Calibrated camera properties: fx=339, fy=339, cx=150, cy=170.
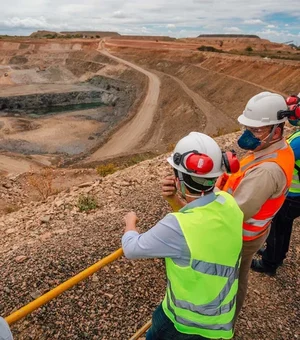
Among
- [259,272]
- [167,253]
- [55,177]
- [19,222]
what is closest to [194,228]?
[167,253]

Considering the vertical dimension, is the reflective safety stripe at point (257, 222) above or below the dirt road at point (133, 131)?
above

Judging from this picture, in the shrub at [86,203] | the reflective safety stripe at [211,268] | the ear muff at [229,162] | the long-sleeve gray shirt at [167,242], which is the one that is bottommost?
the shrub at [86,203]

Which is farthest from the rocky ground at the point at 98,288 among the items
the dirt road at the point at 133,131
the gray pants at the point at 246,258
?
the dirt road at the point at 133,131

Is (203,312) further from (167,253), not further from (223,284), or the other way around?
(167,253)

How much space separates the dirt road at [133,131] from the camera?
2708 centimetres

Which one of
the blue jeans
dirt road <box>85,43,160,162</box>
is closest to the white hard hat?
the blue jeans

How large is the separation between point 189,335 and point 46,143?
2930cm

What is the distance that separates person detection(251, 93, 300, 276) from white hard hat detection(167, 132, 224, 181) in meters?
1.70

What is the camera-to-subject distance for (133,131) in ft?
105

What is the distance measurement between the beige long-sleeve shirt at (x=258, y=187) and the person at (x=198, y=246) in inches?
23.5

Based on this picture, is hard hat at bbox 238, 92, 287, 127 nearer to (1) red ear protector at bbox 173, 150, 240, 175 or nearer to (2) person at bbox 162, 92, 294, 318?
(2) person at bbox 162, 92, 294, 318

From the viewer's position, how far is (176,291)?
200cm

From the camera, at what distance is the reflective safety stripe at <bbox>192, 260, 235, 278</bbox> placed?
186cm

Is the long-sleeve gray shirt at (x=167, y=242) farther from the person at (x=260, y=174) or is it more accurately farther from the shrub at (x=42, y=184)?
the shrub at (x=42, y=184)
